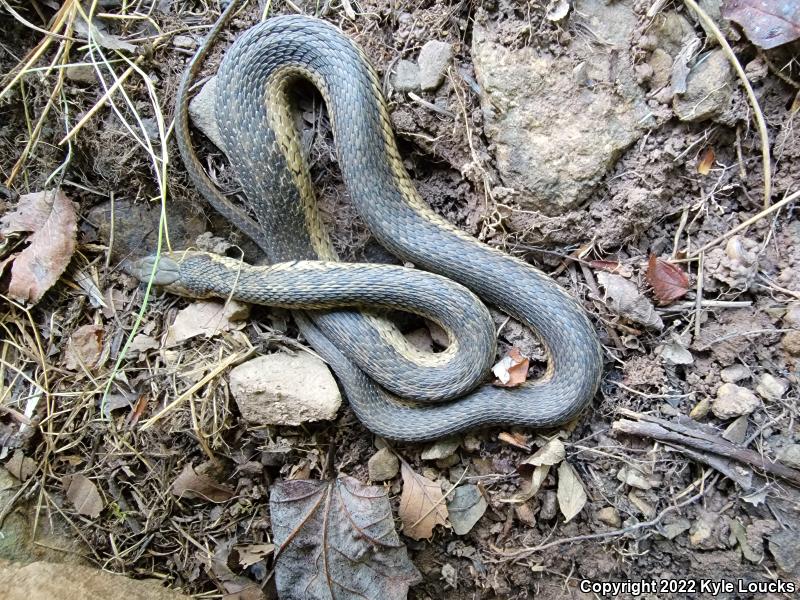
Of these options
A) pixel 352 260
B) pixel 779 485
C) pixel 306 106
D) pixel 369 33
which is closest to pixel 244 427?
pixel 352 260

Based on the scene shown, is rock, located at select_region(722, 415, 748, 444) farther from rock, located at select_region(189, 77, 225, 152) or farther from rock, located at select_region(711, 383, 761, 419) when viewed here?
rock, located at select_region(189, 77, 225, 152)

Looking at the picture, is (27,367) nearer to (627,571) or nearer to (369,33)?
(369,33)

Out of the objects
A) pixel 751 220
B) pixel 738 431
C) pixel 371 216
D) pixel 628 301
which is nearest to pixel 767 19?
pixel 751 220

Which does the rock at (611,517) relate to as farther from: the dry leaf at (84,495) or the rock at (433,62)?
the dry leaf at (84,495)

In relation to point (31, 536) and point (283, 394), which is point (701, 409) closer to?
point (283, 394)

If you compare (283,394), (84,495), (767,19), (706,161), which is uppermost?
(767,19)

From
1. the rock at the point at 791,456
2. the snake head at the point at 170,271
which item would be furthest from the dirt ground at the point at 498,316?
the snake head at the point at 170,271

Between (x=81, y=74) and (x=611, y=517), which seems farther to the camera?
(x=81, y=74)

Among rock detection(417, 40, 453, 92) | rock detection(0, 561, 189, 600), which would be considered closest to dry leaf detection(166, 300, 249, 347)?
rock detection(0, 561, 189, 600)
